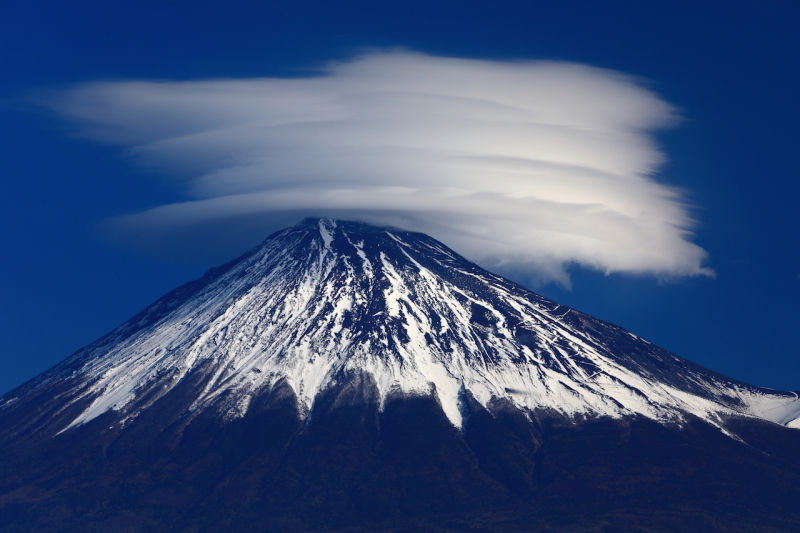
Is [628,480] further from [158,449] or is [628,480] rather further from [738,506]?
[158,449]

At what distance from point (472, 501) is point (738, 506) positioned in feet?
144

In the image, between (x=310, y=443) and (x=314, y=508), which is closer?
(x=314, y=508)

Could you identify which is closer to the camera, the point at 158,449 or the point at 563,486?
the point at 563,486

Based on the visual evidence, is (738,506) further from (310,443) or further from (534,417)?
(310,443)

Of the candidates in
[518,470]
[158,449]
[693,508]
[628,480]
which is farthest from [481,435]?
[158,449]

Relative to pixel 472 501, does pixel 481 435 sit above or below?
above

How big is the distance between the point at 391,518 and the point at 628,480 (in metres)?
43.1

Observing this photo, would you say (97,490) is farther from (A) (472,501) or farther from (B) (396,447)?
(A) (472,501)

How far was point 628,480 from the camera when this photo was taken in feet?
583

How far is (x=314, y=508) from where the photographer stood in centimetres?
17138

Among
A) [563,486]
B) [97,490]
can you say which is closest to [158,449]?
[97,490]

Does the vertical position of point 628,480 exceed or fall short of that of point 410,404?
it falls short

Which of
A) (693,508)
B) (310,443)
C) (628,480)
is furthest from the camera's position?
(310,443)

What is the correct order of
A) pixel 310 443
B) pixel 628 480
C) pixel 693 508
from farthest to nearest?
pixel 310 443, pixel 628 480, pixel 693 508
